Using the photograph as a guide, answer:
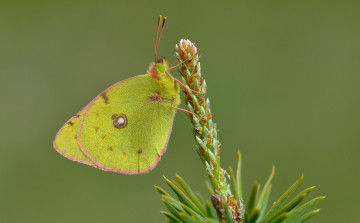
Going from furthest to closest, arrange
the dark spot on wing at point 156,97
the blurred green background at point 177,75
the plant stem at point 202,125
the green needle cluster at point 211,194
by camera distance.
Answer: the blurred green background at point 177,75, the dark spot on wing at point 156,97, the plant stem at point 202,125, the green needle cluster at point 211,194

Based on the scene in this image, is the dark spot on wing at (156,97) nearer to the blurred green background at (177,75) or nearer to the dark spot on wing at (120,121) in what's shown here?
the dark spot on wing at (120,121)

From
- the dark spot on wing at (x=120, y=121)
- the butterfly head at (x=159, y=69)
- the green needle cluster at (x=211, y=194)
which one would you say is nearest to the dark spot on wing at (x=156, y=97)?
the butterfly head at (x=159, y=69)

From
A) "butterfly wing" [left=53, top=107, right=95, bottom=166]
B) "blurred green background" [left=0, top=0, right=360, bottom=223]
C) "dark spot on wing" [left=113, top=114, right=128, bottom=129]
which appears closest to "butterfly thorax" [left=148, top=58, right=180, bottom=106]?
"dark spot on wing" [left=113, top=114, right=128, bottom=129]

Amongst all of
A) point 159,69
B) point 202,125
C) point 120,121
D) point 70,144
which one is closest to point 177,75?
point 120,121

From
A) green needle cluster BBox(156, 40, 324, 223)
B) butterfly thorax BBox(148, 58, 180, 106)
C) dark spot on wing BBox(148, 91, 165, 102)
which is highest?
butterfly thorax BBox(148, 58, 180, 106)

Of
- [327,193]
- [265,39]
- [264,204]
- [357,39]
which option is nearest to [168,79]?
[264,204]

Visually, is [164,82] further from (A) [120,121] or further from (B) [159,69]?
(A) [120,121]

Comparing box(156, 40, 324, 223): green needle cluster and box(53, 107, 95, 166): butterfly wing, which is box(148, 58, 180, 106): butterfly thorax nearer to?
box(53, 107, 95, 166): butterfly wing
